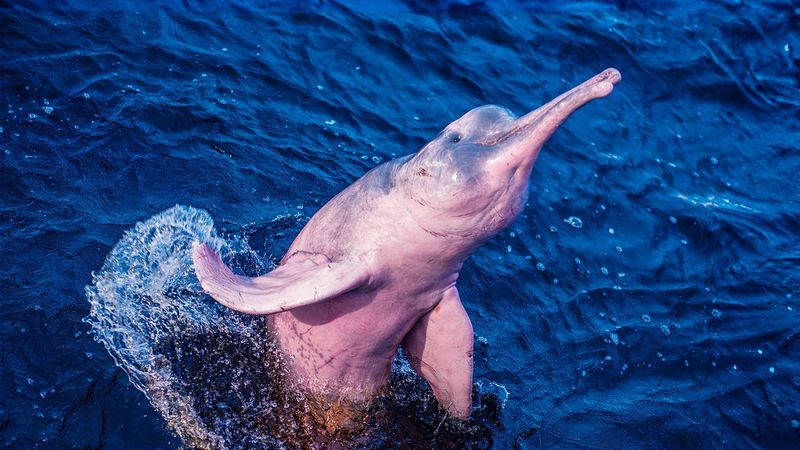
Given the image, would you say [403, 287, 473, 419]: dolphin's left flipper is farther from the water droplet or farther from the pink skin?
the water droplet

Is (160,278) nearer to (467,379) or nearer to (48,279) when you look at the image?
(48,279)

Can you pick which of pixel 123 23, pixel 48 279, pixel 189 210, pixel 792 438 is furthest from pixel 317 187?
pixel 792 438

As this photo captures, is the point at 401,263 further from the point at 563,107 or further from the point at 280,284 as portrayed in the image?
the point at 563,107

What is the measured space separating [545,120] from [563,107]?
131 mm

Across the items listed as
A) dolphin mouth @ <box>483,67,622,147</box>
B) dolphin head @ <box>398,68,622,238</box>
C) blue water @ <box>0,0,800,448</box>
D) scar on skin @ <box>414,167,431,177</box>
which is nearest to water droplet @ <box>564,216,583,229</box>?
blue water @ <box>0,0,800,448</box>

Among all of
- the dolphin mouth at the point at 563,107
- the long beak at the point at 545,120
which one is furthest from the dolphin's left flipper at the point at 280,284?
the dolphin mouth at the point at 563,107

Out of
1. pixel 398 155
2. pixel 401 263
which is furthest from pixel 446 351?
pixel 398 155

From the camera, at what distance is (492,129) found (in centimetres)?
502

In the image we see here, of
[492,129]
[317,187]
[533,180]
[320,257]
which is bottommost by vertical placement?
[533,180]

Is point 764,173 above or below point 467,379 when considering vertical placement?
below

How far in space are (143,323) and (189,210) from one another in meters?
1.22

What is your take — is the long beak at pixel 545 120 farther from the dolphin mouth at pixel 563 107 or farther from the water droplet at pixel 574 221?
the water droplet at pixel 574 221

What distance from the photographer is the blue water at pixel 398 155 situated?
6172 mm

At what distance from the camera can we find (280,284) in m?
5.18
